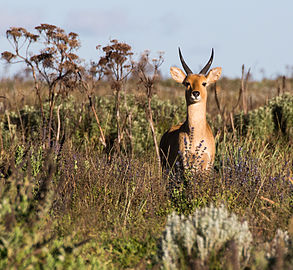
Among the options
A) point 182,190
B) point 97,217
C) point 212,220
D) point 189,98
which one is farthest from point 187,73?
point 212,220

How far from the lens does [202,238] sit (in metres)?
3.30

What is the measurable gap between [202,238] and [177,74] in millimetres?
3613

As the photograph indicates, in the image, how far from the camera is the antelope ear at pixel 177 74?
6453 mm

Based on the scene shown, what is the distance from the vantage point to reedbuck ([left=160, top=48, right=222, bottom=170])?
19.5 feet

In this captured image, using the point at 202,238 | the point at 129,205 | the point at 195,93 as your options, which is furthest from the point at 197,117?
the point at 202,238

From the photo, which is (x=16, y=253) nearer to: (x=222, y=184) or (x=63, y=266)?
(x=63, y=266)

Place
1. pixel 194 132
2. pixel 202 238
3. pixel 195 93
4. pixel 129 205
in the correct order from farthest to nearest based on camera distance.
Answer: pixel 194 132 < pixel 195 93 < pixel 129 205 < pixel 202 238

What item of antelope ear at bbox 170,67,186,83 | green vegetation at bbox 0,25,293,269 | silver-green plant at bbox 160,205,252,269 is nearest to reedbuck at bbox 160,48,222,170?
antelope ear at bbox 170,67,186,83

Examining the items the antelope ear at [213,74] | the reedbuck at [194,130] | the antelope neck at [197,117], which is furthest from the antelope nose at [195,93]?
the antelope ear at [213,74]

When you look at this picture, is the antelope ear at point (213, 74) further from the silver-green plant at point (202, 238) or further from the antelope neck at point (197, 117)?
the silver-green plant at point (202, 238)

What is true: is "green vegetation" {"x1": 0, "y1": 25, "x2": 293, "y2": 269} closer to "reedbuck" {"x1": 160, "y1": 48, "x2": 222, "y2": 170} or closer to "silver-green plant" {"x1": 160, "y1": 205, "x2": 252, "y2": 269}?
"silver-green plant" {"x1": 160, "y1": 205, "x2": 252, "y2": 269}

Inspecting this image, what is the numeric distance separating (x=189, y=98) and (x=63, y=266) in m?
3.46

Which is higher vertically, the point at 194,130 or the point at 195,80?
the point at 195,80

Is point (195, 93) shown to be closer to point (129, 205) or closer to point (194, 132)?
point (194, 132)
